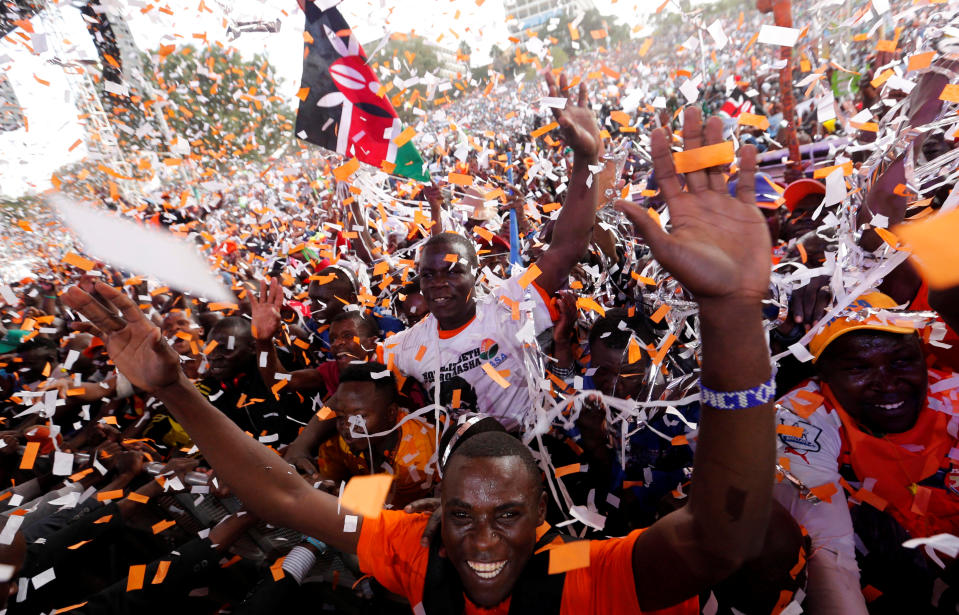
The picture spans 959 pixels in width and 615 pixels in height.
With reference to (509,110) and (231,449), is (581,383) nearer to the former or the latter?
(231,449)

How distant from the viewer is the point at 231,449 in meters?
1.94

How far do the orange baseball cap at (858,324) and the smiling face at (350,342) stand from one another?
2899 millimetres

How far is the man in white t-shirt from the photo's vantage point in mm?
2773

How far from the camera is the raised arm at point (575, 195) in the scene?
7.91 ft

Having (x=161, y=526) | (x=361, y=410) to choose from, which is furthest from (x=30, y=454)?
(x=361, y=410)

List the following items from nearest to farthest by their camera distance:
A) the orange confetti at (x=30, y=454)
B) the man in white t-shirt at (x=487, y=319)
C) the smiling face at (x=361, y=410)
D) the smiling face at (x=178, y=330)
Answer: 1. the man in white t-shirt at (x=487, y=319)
2. the smiling face at (x=361, y=410)
3. the orange confetti at (x=30, y=454)
4. the smiling face at (x=178, y=330)

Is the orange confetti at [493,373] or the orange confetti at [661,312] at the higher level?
the orange confetti at [661,312]

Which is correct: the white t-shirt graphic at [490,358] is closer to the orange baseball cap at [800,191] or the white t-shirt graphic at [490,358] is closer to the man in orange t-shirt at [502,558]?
the man in orange t-shirt at [502,558]

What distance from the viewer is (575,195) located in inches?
106

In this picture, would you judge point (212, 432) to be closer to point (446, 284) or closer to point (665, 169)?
point (446, 284)

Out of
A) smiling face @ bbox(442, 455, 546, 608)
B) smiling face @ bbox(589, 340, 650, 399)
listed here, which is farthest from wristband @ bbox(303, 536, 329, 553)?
smiling face @ bbox(589, 340, 650, 399)

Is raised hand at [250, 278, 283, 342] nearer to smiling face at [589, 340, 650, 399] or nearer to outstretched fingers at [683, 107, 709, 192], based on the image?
smiling face at [589, 340, 650, 399]

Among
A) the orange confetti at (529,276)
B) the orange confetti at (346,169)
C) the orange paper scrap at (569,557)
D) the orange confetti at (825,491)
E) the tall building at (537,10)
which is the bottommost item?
the orange confetti at (825,491)

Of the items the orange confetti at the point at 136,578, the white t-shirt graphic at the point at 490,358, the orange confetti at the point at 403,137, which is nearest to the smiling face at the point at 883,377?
the white t-shirt graphic at the point at 490,358
